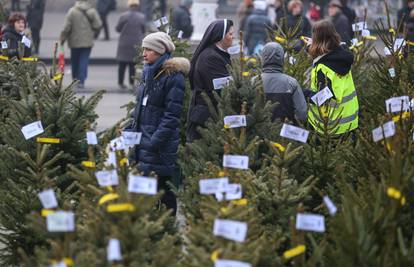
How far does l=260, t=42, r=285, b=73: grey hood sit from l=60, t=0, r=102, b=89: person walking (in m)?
10.8

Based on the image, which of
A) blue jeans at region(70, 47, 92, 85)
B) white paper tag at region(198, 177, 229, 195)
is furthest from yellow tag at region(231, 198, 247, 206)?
blue jeans at region(70, 47, 92, 85)

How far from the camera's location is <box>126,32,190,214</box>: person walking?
838 centimetres

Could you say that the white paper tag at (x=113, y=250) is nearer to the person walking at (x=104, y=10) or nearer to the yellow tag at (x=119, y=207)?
the yellow tag at (x=119, y=207)

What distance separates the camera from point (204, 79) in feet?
30.1

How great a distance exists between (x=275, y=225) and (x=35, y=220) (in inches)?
62.8

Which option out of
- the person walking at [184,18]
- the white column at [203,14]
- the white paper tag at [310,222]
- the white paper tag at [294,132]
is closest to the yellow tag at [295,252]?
the white paper tag at [310,222]

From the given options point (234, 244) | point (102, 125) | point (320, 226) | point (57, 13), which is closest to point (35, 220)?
point (234, 244)

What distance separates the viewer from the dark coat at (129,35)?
63.3ft

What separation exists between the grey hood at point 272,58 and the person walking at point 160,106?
753 millimetres

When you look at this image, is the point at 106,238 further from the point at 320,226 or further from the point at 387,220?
the point at 387,220

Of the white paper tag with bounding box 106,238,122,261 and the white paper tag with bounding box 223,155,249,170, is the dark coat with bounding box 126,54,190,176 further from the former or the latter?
the white paper tag with bounding box 106,238,122,261

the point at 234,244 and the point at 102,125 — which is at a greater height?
the point at 234,244

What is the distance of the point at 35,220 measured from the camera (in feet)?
18.8

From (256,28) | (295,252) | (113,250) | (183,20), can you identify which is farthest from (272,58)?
(256,28)
